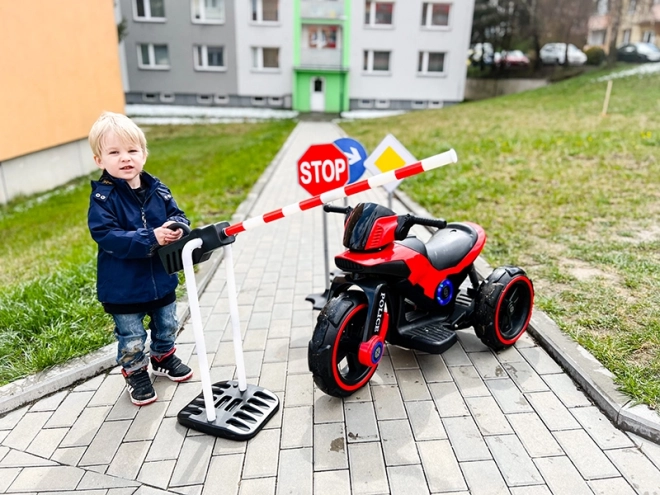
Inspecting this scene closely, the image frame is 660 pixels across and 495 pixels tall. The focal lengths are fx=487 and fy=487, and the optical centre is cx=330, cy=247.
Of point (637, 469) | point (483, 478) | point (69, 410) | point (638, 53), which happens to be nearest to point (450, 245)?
point (483, 478)

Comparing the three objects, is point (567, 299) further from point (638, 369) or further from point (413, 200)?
point (413, 200)

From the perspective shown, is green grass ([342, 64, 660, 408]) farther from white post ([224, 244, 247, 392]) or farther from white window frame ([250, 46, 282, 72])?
white window frame ([250, 46, 282, 72])

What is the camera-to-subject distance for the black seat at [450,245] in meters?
3.35

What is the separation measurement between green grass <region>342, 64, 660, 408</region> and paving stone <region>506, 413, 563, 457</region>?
618 mm

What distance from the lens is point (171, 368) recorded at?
11.2 ft

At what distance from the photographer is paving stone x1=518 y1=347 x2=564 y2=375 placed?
11.1 feet

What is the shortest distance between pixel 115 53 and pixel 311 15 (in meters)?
15.0

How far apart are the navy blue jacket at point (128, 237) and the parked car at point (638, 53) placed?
103ft

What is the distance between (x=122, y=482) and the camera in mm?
2508

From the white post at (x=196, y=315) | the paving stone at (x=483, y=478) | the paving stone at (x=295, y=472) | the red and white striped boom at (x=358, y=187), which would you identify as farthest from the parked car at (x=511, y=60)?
the paving stone at (x=295, y=472)

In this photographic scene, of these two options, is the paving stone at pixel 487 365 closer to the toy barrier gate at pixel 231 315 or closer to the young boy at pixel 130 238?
the toy barrier gate at pixel 231 315

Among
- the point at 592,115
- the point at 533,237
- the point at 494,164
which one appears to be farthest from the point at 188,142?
the point at 533,237

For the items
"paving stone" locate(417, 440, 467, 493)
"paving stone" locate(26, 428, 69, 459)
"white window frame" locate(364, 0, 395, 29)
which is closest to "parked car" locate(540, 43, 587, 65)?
"white window frame" locate(364, 0, 395, 29)

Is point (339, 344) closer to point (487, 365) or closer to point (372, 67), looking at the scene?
point (487, 365)
